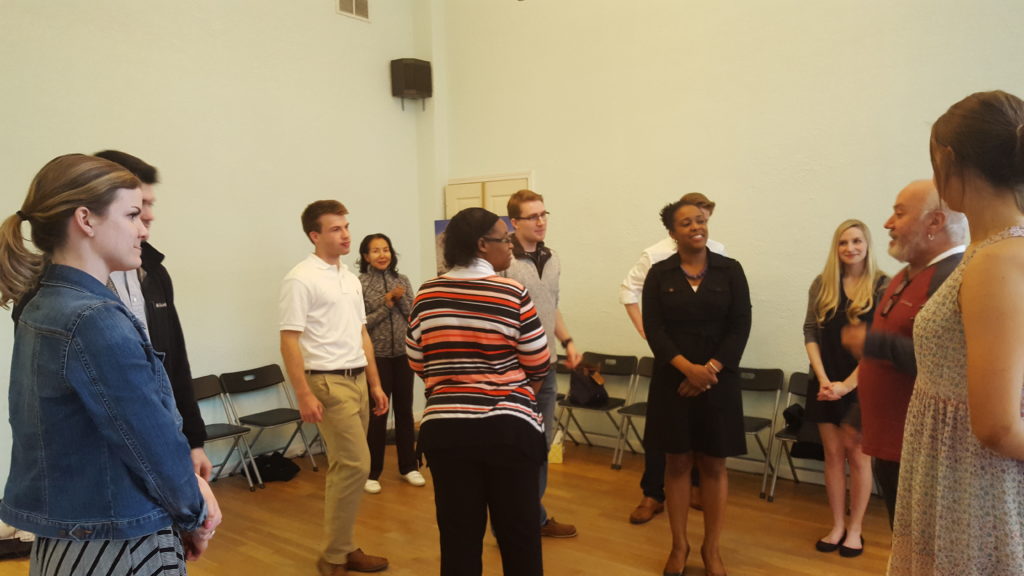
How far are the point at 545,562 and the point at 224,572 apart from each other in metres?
1.68

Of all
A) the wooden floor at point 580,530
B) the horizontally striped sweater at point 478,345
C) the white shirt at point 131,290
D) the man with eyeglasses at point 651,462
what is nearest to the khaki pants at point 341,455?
the wooden floor at point 580,530

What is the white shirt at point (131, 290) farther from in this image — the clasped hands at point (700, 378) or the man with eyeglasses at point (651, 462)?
the man with eyeglasses at point (651, 462)

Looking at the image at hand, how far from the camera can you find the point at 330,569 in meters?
3.57

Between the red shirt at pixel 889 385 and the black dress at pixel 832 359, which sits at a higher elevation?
the red shirt at pixel 889 385

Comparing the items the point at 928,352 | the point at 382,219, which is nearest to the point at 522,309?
the point at 928,352

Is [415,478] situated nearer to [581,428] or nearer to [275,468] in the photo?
[275,468]

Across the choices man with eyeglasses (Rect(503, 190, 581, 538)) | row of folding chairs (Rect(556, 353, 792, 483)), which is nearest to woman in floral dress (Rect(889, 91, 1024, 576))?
man with eyeglasses (Rect(503, 190, 581, 538))

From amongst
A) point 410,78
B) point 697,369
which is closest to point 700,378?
point 697,369

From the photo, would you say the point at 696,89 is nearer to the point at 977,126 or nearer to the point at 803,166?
the point at 803,166

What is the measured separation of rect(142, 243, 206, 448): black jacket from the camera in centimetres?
231

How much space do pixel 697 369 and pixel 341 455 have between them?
1.74 meters

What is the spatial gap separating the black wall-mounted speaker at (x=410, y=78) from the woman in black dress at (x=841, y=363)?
14.1 ft

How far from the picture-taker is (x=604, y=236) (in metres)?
5.97

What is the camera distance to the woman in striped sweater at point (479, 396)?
243 centimetres
